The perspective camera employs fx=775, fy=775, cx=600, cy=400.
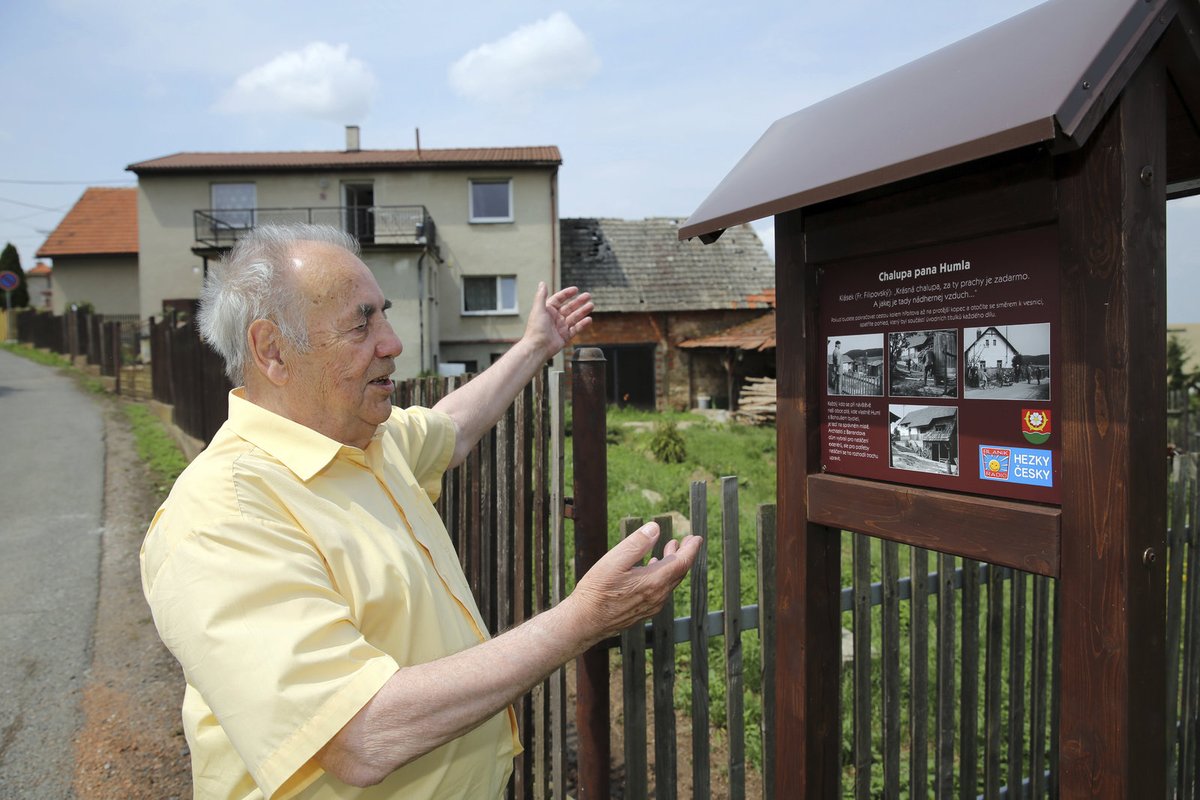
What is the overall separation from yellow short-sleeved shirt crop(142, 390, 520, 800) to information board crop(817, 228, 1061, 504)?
1087 millimetres

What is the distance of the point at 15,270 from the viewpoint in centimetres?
3862

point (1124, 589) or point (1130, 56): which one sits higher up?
point (1130, 56)

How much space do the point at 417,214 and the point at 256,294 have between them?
21.6 m

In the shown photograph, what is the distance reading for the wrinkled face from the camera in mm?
1740

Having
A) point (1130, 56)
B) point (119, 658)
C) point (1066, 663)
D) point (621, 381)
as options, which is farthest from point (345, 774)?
point (621, 381)

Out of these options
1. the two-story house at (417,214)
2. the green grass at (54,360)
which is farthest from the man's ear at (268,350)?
the two-story house at (417,214)

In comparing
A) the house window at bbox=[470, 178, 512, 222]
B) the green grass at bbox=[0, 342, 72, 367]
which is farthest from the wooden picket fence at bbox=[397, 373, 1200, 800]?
the green grass at bbox=[0, 342, 72, 367]

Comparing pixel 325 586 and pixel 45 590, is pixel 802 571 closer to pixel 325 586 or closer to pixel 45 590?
pixel 325 586

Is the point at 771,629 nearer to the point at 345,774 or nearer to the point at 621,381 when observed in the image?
the point at 345,774

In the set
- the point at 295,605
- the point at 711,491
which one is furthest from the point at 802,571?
the point at 711,491

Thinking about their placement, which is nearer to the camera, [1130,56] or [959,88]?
[1130,56]

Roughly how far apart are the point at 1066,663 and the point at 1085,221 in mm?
866

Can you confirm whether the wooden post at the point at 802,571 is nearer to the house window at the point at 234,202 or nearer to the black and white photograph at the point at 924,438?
the black and white photograph at the point at 924,438

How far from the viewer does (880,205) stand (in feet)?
6.12
